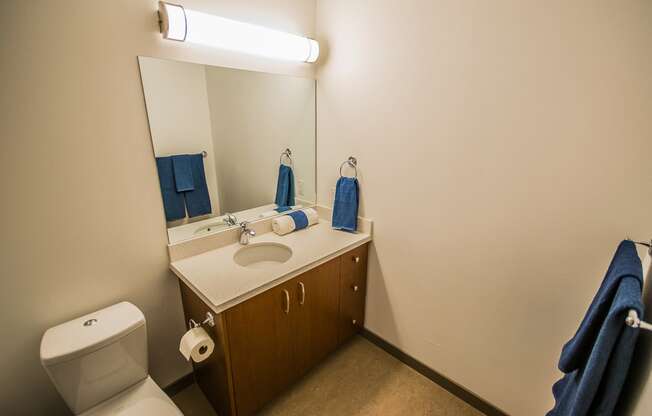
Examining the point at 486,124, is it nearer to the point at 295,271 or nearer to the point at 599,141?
the point at 599,141

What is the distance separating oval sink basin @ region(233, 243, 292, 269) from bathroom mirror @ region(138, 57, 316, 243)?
20 cm

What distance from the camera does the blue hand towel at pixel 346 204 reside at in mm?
1874

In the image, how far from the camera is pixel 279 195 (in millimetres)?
2074

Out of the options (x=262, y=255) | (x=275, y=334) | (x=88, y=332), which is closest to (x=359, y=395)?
(x=275, y=334)

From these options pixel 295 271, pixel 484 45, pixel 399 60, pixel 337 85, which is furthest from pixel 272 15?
pixel 295 271

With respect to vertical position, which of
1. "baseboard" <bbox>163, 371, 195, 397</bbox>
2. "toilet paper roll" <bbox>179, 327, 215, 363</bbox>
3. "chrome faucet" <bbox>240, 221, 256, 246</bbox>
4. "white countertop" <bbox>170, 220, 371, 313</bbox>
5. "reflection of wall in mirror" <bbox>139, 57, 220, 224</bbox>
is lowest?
"baseboard" <bbox>163, 371, 195, 397</bbox>

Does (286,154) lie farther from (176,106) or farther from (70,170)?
(70,170)

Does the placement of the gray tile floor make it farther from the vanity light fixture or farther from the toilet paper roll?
the vanity light fixture

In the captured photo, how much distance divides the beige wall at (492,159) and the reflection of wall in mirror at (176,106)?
0.79m

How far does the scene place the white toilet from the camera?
42.9 inches

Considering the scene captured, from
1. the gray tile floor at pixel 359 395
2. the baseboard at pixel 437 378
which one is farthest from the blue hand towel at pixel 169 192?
the baseboard at pixel 437 378

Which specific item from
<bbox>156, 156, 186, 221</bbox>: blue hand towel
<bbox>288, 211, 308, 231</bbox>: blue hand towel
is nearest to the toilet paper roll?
<bbox>156, 156, 186, 221</bbox>: blue hand towel

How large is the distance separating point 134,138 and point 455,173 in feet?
5.03

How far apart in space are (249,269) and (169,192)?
1.84ft
